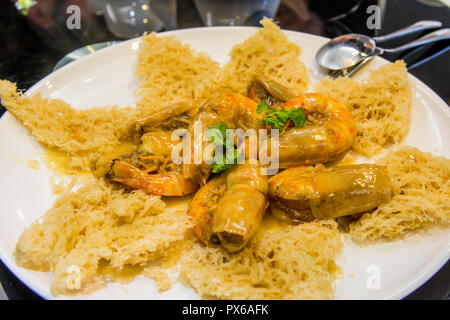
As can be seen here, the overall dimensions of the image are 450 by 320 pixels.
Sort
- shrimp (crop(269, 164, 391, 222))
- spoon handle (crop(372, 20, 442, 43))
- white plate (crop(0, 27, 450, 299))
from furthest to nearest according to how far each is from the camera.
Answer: spoon handle (crop(372, 20, 442, 43))
shrimp (crop(269, 164, 391, 222))
white plate (crop(0, 27, 450, 299))

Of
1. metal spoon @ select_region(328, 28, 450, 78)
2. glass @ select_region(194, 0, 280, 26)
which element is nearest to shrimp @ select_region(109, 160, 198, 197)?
metal spoon @ select_region(328, 28, 450, 78)

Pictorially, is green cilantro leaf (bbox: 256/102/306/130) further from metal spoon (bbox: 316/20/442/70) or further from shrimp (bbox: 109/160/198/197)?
metal spoon (bbox: 316/20/442/70)

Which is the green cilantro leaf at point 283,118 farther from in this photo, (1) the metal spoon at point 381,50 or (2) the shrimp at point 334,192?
(1) the metal spoon at point 381,50

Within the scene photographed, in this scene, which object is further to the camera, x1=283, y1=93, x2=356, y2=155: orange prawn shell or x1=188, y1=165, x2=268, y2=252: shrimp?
x1=283, y1=93, x2=356, y2=155: orange prawn shell

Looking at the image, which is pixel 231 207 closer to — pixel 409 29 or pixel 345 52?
pixel 345 52

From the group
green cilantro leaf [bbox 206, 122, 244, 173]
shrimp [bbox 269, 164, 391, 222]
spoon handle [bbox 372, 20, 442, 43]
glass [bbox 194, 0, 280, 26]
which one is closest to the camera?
shrimp [bbox 269, 164, 391, 222]
